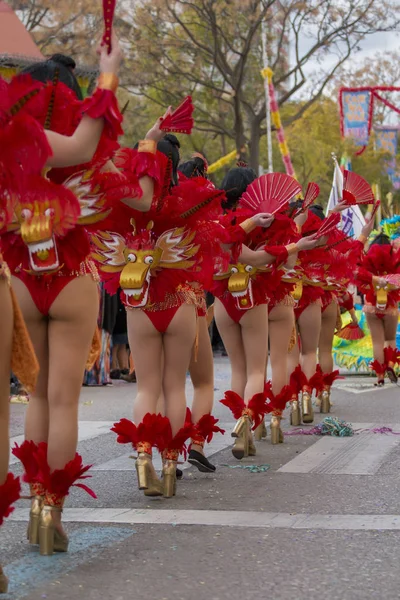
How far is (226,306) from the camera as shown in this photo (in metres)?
7.46

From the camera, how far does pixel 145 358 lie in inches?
235

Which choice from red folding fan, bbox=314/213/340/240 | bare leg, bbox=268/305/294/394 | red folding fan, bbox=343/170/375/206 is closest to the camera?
red folding fan, bbox=314/213/340/240

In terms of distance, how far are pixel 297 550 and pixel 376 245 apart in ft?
29.7

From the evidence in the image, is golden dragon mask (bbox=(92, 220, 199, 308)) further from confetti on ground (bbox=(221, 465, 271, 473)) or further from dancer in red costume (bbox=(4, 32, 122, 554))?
confetti on ground (bbox=(221, 465, 271, 473))

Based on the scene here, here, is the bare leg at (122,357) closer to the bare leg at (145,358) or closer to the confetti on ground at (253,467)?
the confetti on ground at (253,467)

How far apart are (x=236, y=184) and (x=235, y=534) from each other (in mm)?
3099

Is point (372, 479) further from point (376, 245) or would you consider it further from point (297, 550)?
point (376, 245)

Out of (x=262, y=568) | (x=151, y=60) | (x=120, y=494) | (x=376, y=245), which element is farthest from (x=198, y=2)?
(x=262, y=568)

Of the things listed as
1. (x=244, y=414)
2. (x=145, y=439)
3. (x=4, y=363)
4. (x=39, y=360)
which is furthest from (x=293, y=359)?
(x=4, y=363)

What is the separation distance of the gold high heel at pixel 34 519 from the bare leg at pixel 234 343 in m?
3.11

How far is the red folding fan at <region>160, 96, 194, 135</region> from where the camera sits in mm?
5305

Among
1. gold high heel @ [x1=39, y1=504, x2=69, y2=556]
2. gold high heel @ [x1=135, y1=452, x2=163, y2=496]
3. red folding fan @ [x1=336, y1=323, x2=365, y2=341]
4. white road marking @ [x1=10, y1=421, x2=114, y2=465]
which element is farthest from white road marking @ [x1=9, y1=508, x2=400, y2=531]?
red folding fan @ [x1=336, y1=323, x2=365, y2=341]

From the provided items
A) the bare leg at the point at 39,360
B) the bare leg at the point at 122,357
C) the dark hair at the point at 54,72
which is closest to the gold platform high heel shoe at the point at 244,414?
the bare leg at the point at 39,360

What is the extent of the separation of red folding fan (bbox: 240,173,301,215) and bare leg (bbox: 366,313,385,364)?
6.48 metres
